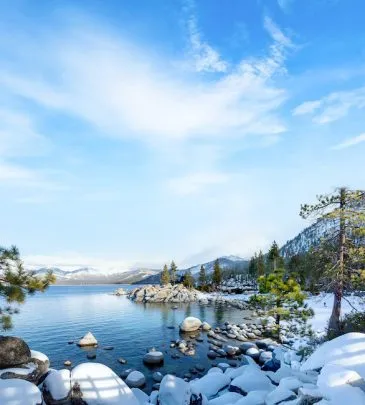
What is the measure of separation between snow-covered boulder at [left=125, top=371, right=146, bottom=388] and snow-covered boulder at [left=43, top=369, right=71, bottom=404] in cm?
1061

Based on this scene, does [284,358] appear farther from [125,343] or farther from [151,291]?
[151,291]

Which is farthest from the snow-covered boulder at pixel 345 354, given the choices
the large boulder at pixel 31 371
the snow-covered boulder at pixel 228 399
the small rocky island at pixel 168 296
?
the small rocky island at pixel 168 296

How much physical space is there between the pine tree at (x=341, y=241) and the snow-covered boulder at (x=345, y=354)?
692cm

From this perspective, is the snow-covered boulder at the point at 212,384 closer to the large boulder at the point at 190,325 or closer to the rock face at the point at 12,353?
the rock face at the point at 12,353

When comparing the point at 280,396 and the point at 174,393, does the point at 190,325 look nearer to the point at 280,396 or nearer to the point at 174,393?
the point at 174,393

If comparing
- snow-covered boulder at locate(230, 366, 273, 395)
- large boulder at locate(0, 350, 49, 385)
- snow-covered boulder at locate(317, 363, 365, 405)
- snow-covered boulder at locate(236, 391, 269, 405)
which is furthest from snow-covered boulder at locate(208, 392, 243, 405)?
large boulder at locate(0, 350, 49, 385)

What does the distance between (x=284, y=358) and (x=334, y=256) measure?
8759mm

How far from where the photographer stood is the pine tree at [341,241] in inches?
664

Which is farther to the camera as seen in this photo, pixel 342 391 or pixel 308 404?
pixel 308 404

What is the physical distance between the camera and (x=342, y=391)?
8.12m

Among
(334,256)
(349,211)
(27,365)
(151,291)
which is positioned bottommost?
(151,291)

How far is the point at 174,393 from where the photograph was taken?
45.0 feet

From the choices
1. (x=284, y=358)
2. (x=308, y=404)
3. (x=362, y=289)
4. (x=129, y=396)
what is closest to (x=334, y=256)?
(x=362, y=289)

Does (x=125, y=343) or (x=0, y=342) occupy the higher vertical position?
(x=0, y=342)
